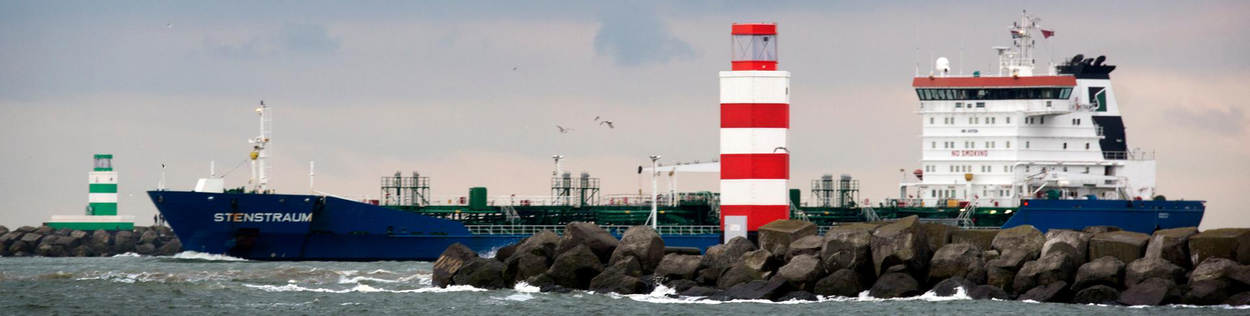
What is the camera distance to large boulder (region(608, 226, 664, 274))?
1275 inches

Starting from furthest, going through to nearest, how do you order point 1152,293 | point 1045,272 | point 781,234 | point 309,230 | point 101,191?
point 101,191, point 309,230, point 781,234, point 1045,272, point 1152,293

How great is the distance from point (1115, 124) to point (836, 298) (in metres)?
25.2

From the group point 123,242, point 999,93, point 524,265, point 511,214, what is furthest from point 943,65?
point 123,242

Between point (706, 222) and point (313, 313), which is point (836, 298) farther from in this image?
point (706, 222)

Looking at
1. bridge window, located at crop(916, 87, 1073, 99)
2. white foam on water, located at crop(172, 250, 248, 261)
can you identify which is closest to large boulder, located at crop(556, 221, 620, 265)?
white foam on water, located at crop(172, 250, 248, 261)

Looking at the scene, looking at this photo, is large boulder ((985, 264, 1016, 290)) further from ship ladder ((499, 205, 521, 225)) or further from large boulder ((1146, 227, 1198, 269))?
ship ladder ((499, 205, 521, 225))

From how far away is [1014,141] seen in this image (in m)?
49.1

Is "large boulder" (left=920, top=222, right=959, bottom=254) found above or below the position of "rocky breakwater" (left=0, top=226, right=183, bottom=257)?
above

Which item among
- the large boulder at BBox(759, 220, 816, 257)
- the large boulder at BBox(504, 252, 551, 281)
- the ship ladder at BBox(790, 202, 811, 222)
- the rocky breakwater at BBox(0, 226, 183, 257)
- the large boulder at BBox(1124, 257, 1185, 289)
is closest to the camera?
the large boulder at BBox(1124, 257, 1185, 289)

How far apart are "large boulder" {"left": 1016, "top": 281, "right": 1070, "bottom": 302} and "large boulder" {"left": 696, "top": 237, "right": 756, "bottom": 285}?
5105 millimetres

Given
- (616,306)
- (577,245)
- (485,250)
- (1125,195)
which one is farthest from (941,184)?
(616,306)

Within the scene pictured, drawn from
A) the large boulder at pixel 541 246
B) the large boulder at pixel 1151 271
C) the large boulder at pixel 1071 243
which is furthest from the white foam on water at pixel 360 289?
the large boulder at pixel 1151 271

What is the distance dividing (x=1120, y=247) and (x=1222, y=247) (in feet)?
5.61

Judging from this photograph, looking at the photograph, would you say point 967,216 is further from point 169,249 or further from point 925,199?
point 169,249
